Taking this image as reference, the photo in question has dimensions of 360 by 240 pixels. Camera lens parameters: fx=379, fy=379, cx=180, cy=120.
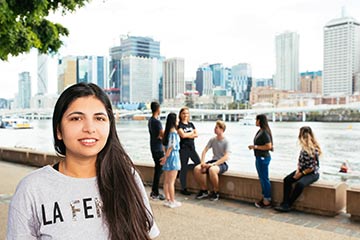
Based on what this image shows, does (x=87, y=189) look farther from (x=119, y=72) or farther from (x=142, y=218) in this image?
(x=119, y=72)

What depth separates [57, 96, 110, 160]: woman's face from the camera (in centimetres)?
125

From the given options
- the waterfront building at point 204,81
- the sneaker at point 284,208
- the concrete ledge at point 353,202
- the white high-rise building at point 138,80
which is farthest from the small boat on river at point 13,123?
the concrete ledge at point 353,202

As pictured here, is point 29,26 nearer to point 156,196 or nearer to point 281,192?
point 156,196

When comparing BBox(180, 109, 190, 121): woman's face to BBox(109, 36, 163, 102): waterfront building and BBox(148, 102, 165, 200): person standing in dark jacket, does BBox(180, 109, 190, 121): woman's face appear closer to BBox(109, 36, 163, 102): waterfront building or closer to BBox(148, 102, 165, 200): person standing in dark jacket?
BBox(148, 102, 165, 200): person standing in dark jacket

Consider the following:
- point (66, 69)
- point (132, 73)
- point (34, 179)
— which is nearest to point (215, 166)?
point (34, 179)

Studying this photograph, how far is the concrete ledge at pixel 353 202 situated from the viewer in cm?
485

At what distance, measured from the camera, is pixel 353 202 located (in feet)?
16.0

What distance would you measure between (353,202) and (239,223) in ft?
4.96

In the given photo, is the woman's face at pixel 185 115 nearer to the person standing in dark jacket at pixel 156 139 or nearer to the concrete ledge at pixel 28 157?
the person standing in dark jacket at pixel 156 139

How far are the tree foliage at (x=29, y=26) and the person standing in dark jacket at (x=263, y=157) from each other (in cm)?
347

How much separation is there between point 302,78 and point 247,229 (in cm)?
6753

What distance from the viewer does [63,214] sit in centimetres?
118

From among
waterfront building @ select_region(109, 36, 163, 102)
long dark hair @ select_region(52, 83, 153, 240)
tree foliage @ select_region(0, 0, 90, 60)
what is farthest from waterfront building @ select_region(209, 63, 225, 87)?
long dark hair @ select_region(52, 83, 153, 240)

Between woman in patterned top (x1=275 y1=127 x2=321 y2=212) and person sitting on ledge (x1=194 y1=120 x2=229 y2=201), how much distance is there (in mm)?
1119
